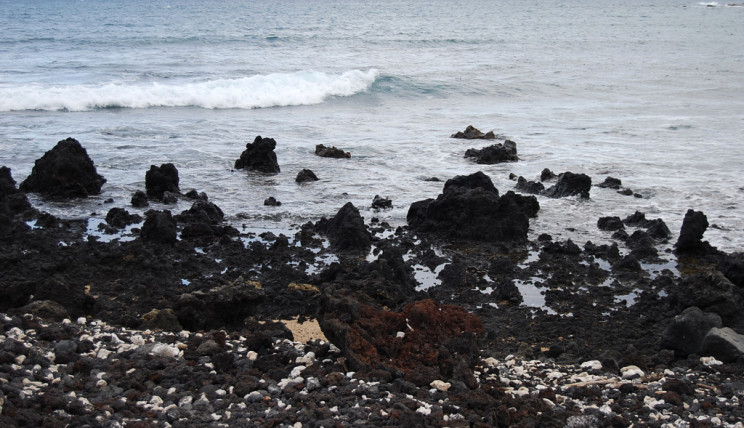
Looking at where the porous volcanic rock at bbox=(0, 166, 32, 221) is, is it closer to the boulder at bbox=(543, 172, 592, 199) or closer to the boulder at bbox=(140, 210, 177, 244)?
the boulder at bbox=(140, 210, 177, 244)

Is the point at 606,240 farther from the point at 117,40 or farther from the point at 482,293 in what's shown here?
the point at 117,40

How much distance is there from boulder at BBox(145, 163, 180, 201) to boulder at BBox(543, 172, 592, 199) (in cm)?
641

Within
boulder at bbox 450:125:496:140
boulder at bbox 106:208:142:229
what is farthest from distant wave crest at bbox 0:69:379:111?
boulder at bbox 106:208:142:229

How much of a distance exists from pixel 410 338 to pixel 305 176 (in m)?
7.95

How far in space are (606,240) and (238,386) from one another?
22.1 ft

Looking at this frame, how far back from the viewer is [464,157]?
16.1 metres

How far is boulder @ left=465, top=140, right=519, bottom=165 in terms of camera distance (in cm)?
1551

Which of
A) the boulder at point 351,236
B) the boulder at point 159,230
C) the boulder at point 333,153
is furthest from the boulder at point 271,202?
the boulder at point 333,153

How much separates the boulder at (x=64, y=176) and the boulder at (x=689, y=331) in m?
9.43

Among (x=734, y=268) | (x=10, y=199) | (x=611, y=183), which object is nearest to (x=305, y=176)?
(x=10, y=199)

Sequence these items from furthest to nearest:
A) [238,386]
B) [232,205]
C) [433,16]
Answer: [433,16] → [232,205] → [238,386]

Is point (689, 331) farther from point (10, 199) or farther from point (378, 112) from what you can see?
point (378, 112)

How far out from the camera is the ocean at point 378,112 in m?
12.9

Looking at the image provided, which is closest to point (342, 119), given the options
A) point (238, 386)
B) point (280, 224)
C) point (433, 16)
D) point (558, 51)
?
point (280, 224)
